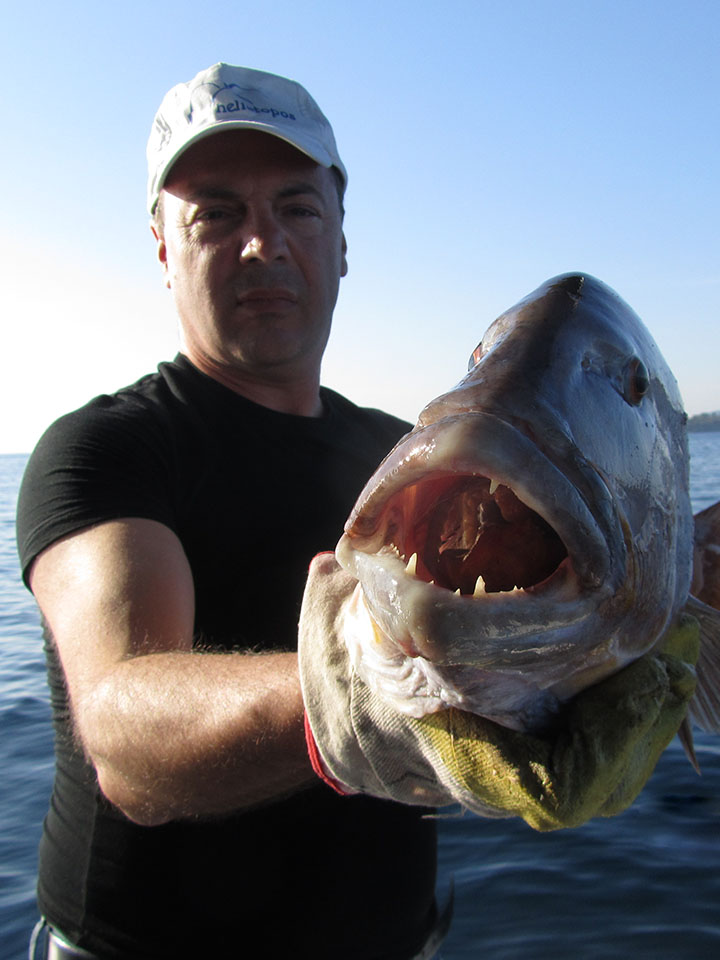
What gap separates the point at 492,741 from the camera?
50.9 inches

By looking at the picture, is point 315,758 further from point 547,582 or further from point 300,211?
point 300,211

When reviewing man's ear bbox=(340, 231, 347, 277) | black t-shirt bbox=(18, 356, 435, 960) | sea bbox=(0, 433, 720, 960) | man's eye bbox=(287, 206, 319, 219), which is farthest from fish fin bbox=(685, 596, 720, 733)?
sea bbox=(0, 433, 720, 960)

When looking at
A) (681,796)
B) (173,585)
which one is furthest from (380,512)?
(681,796)

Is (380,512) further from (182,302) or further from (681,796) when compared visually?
(681,796)

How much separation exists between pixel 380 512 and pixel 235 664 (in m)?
0.73

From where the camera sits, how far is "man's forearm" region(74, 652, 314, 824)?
5.22 feet

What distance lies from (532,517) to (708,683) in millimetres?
957

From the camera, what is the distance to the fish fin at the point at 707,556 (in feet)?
6.44

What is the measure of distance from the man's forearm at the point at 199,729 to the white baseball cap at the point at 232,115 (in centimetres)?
206

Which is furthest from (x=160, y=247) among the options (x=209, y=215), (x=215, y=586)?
(x=215, y=586)

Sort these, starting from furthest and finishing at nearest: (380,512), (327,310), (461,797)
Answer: (327,310)
(461,797)
(380,512)

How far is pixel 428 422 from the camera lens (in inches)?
45.3

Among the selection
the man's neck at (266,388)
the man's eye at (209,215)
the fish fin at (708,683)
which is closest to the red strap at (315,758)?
the fish fin at (708,683)

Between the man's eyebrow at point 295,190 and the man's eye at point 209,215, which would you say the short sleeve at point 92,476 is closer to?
the man's eye at point 209,215
